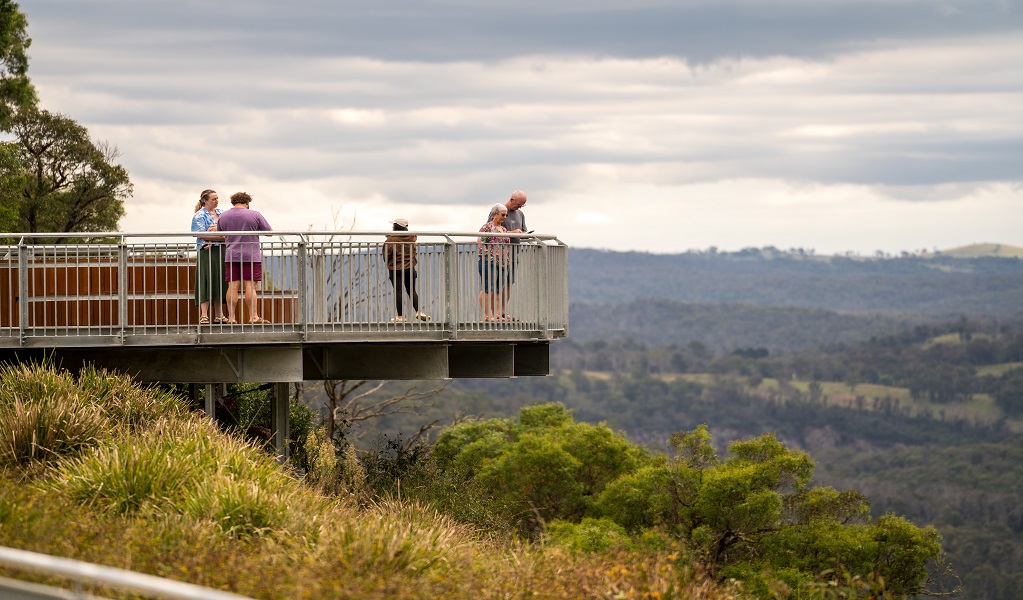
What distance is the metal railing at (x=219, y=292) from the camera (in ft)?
53.8

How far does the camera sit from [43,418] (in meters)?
14.2

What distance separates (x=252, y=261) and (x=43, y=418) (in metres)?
3.17

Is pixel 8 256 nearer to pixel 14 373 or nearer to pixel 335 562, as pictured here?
pixel 14 373

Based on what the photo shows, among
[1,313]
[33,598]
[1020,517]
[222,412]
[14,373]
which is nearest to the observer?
[33,598]

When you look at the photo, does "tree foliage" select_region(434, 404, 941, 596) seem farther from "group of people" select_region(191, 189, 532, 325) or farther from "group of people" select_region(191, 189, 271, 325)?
"group of people" select_region(191, 189, 271, 325)

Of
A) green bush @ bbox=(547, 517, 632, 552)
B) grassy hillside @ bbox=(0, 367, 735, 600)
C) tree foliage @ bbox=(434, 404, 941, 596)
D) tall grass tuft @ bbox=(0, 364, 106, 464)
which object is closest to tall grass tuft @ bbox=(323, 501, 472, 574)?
grassy hillside @ bbox=(0, 367, 735, 600)

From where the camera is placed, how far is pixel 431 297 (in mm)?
17234

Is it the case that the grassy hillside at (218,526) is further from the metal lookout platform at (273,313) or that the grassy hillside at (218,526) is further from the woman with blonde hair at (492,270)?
the woman with blonde hair at (492,270)

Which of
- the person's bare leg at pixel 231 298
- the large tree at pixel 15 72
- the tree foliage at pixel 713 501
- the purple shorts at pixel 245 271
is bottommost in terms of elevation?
the tree foliage at pixel 713 501

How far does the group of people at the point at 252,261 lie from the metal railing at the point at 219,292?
0.12 ft

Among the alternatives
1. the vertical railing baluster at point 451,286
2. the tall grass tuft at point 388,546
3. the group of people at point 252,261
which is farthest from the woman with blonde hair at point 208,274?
the tall grass tuft at point 388,546

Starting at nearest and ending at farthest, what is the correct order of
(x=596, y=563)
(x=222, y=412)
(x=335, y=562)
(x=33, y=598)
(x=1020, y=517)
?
(x=33, y=598)
(x=335, y=562)
(x=596, y=563)
(x=222, y=412)
(x=1020, y=517)

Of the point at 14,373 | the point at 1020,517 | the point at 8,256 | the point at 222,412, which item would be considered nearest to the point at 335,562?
the point at 14,373

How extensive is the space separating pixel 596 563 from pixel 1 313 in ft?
27.4
